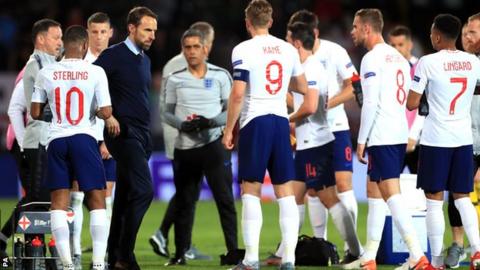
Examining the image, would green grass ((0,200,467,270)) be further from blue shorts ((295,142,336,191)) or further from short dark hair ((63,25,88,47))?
short dark hair ((63,25,88,47))

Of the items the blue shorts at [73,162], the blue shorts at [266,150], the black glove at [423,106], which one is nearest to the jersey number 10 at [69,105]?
the blue shorts at [73,162]

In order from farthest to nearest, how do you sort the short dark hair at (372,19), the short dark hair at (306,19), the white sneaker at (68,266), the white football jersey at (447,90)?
the short dark hair at (306,19), the short dark hair at (372,19), the white football jersey at (447,90), the white sneaker at (68,266)

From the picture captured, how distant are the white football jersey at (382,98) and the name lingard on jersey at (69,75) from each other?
2.49m

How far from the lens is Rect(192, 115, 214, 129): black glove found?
1237 cm

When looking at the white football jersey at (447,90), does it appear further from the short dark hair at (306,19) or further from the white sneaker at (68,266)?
the white sneaker at (68,266)

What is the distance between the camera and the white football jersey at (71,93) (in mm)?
10242

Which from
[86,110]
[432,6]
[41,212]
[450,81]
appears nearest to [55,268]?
[41,212]

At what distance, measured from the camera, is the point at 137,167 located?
36.2ft

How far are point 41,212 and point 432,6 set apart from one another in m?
14.9

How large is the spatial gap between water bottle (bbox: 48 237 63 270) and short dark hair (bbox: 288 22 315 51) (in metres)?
3.00

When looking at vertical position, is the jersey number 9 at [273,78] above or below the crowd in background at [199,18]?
below

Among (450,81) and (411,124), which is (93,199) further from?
(411,124)

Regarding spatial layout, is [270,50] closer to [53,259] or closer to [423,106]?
[423,106]

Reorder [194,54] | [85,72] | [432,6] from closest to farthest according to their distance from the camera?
[85,72] < [194,54] < [432,6]
